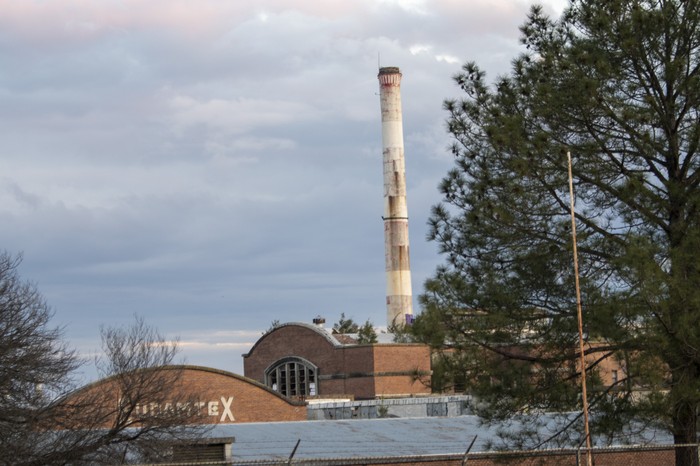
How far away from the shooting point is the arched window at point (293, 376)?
6862 cm

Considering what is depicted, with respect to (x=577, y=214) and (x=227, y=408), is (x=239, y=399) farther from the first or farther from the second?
(x=577, y=214)

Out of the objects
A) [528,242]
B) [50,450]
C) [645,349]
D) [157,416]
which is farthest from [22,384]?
[645,349]

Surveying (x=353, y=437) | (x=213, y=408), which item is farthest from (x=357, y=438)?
(x=213, y=408)

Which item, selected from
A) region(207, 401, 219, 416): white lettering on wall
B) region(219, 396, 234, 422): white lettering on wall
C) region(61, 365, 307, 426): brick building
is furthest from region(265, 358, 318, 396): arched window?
region(207, 401, 219, 416): white lettering on wall

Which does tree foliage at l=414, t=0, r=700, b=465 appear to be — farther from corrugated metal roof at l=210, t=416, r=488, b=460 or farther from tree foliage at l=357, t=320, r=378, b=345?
tree foliage at l=357, t=320, r=378, b=345

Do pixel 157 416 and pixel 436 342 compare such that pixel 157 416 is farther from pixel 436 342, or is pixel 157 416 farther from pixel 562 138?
pixel 562 138

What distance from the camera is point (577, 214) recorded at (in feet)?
73.3

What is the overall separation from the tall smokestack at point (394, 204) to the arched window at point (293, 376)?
999 centimetres

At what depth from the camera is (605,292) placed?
20.9m

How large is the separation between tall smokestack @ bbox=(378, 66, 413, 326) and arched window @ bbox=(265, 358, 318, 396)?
9993 millimetres

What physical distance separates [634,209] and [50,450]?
13.2 metres

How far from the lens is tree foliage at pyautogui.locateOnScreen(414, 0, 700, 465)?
21.6 meters

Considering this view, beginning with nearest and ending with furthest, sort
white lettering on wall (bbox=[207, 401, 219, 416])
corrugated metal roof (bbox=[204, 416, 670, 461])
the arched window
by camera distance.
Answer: corrugated metal roof (bbox=[204, 416, 670, 461]) → white lettering on wall (bbox=[207, 401, 219, 416]) → the arched window

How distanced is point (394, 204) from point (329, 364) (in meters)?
14.5
